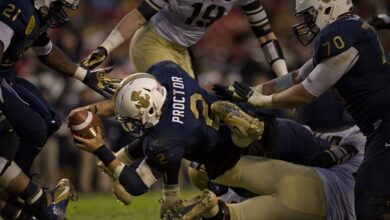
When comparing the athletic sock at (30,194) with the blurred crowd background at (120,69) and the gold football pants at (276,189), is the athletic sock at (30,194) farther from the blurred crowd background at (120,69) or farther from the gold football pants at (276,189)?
the blurred crowd background at (120,69)

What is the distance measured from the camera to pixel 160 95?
5371mm

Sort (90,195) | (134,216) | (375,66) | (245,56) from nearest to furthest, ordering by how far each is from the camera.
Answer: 1. (375,66)
2. (134,216)
3. (90,195)
4. (245,56)

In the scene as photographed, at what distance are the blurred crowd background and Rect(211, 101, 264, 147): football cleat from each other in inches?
175

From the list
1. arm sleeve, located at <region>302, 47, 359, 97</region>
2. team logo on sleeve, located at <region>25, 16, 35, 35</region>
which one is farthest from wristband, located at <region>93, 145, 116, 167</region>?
arm sleeve, located at <region>302, 47, 359, 97</region>

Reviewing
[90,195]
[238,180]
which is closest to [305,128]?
[238,180]

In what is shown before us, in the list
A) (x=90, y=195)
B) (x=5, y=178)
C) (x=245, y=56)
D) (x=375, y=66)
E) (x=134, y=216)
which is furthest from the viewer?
(x=245, y=56)

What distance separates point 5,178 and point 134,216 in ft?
4.13

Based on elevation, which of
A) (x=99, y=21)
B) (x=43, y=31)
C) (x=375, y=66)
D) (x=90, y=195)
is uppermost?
(x=43, y=31)

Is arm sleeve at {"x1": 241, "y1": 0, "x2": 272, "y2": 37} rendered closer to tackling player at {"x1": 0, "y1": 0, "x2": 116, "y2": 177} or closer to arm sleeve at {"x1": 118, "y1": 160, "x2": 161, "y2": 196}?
tackling player at {"x1": 0, "y1": 0, "x2": 116, "y2": 177}

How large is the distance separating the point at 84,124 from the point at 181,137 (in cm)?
55

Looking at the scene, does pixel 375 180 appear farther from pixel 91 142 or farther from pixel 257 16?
pixel 257 16

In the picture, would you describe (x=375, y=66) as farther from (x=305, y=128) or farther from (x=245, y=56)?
(x=245, y=56)

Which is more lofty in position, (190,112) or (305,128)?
(190,112)

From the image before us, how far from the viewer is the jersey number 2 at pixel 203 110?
213 inches
